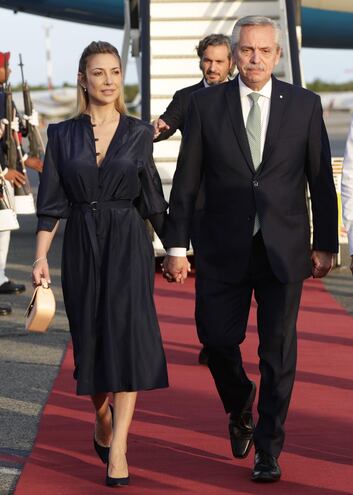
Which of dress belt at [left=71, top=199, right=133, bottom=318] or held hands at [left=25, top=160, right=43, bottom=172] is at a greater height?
dress belt at [left=71, top=199, right=133, bottom=318]

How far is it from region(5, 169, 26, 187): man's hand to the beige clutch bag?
564 cm

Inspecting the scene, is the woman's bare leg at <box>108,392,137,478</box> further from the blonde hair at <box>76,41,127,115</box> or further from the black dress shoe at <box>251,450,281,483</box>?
the blonde hair at <box>76,41,127,115</box>

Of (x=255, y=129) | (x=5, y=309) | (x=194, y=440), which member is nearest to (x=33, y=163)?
(x=5, y=309)

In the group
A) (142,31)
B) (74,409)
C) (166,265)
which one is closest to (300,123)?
(166,265)

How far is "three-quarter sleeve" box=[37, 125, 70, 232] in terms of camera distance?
19.6 feet

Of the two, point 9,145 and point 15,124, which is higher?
point 15,124

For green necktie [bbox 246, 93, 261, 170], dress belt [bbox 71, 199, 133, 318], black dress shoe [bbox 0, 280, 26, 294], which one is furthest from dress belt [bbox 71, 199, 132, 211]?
black dress shoe [bbox 0, 280, 26, 294]

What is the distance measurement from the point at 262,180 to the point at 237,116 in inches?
12.3

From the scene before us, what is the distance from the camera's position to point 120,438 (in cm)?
584

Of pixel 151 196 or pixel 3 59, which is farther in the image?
pixel 3 59

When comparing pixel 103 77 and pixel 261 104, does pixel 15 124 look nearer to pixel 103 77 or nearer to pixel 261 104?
pixel 103 77

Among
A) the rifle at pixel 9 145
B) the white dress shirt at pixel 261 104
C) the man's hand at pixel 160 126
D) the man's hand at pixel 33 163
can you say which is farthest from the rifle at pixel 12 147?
the white dress shirt at pixel 261 104

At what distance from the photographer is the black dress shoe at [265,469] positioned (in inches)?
231

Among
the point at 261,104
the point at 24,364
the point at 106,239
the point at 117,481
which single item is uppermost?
the point at 261,104
